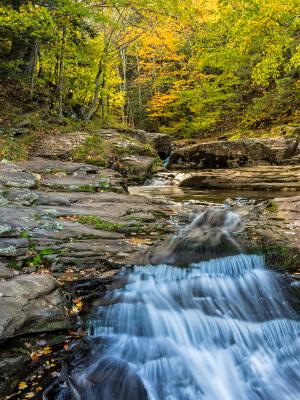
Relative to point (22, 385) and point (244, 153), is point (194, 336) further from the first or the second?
point (244, 153)

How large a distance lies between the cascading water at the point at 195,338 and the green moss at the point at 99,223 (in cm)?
176

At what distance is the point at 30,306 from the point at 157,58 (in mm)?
25854

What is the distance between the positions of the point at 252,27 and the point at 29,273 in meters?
11.0

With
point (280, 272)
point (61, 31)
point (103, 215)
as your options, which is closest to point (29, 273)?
point (103, 215)

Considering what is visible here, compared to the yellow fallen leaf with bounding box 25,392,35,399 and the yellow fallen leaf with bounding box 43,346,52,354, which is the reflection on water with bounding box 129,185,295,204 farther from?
the yellow fallen leaf with bounding box 25,392,35,399

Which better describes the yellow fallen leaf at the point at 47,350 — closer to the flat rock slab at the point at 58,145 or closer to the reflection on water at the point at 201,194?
the reflection on water at the point at 201,194

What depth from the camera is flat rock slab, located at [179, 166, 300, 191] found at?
1043cm

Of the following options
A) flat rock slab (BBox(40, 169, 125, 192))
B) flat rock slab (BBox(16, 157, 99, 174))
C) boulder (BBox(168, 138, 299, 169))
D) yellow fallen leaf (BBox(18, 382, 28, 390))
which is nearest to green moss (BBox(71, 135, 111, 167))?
flat rock slab (BBox(16, 157, 99, 174))

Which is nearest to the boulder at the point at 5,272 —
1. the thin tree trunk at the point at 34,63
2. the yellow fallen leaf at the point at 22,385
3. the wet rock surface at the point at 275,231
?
the yellow fallen leaf at the point at 22,385

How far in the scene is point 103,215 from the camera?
7.52 m

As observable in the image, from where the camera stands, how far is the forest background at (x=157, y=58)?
41.5ft

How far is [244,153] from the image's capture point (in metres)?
14.3

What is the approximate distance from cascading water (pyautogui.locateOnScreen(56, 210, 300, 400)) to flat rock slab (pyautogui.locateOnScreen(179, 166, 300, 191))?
5.25m

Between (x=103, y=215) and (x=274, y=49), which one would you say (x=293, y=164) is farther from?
(x=103, y=215)
